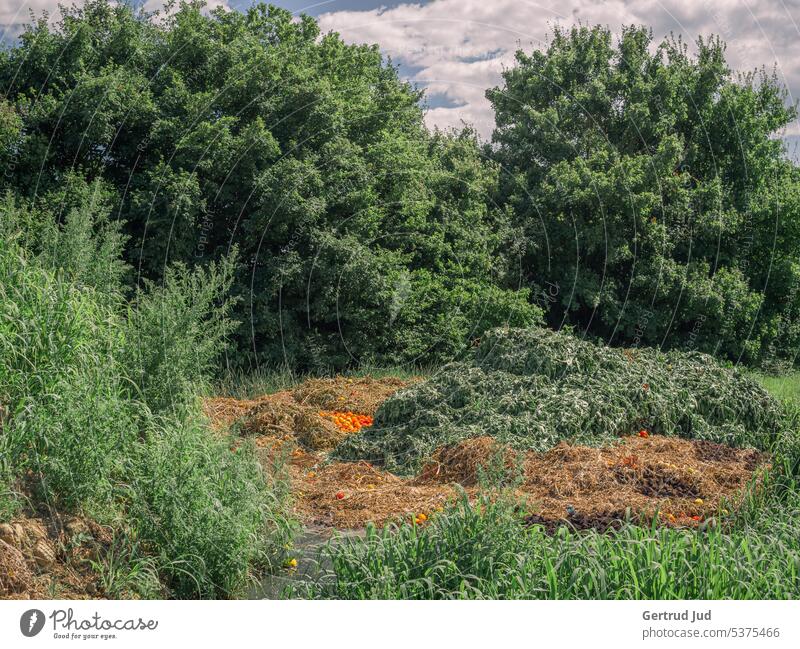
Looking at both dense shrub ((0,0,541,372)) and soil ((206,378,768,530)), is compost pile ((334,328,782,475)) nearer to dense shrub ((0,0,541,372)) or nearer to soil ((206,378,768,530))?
soil ((206,378,768,530))

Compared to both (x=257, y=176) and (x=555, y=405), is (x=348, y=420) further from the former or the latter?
(x=257, y=176)

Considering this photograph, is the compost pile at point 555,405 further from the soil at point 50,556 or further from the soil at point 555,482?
the soil at point 50,556

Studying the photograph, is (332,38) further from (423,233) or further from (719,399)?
(719,399)

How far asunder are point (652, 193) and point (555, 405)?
8.97m

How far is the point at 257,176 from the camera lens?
13.3 metres

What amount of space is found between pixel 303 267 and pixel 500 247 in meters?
4.65

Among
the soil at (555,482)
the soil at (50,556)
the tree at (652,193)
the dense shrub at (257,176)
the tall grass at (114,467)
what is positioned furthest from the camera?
the tree at (652,193)

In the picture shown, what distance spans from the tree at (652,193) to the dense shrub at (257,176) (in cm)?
241

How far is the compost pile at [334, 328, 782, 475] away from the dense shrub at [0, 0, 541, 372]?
15.0 ft

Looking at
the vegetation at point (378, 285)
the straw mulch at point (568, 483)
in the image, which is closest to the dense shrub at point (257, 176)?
the vegetation at point (378, 285)

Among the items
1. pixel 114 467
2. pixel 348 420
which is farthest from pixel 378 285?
pixel 114 467

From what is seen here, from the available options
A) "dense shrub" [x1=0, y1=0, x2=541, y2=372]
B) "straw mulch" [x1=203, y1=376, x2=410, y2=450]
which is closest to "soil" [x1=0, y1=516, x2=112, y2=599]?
"straw mulch" [x1=203, y1=376, x2=410, y2=450]

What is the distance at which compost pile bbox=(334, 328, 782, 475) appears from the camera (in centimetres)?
797

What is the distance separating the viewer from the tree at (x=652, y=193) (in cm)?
1608
